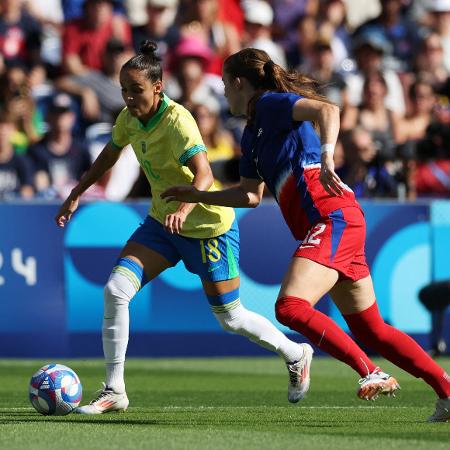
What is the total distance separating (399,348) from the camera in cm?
724

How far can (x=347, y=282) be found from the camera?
7.30 meters

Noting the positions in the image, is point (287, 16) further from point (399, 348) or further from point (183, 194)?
point (399, 348)

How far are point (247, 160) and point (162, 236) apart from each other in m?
1.06

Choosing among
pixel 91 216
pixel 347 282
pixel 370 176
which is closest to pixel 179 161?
pixel 347 282

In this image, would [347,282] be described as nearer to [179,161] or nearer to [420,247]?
[179,161]

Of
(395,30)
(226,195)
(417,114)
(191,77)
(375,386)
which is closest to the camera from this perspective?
(375,386)

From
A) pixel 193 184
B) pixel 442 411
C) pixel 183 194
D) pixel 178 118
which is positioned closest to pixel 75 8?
pixel 178 118

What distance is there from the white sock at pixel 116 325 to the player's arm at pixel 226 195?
2.79ft

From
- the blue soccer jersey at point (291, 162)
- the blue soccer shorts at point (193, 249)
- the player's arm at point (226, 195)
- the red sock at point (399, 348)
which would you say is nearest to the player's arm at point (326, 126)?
the blue soccer jersey at point (291, 162)

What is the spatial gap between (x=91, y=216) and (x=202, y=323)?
60.2 inches

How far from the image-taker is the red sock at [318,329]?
22.8ft

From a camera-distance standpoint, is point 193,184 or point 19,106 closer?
point 193,184

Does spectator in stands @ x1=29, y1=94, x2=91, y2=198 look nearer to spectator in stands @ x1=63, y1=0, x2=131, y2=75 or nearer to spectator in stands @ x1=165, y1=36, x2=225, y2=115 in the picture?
spectator in stands @ x1=165, y1=36, x2=225, y2=115

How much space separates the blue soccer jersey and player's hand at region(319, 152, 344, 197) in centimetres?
52
